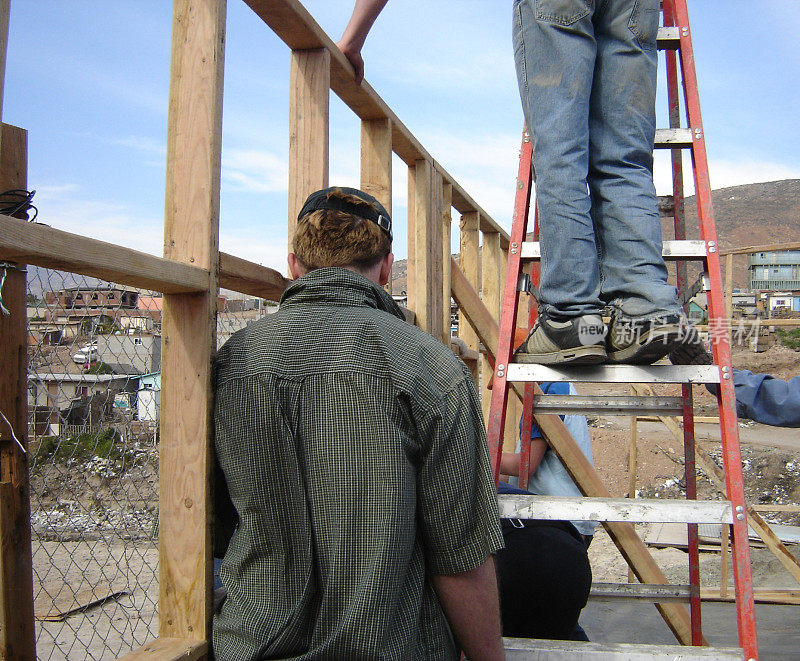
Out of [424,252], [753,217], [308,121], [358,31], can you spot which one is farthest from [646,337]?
[753,217]

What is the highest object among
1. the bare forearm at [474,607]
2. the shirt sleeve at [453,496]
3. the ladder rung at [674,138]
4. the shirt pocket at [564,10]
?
the shirt pocket at [564,10]

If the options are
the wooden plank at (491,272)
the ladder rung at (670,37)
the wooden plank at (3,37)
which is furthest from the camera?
the wooden plank at (491,272)

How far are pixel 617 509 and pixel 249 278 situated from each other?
44.0 inches

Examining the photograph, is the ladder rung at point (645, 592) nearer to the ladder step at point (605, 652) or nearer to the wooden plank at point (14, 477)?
the ladder step at point (605, 652)

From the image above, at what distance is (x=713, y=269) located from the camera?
203 centimetres

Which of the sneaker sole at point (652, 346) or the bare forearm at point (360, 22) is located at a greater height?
the bare forearm at point (360, 22)

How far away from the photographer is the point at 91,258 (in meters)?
1.21

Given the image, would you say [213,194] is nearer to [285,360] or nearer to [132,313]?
[285,360]

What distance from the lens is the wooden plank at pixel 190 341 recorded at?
5.05 feet

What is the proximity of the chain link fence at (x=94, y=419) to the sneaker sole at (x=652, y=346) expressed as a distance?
→ 3.87 ft

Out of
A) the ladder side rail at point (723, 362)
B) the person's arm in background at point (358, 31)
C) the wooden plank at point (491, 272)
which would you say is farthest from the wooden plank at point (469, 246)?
the ladder side rail at point (723, 362)

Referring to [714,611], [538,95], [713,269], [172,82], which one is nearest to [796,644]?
[714,611]

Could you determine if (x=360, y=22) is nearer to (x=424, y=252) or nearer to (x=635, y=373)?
(x=424, y=252)

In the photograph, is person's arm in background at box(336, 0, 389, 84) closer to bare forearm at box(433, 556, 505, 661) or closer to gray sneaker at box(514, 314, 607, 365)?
gray sneaker at box(514, 314, 607, 365)
